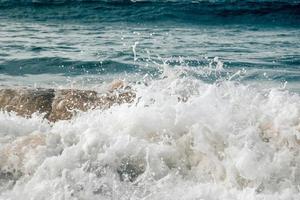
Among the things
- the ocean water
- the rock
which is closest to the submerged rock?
the rock

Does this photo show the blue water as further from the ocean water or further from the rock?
the ocean water

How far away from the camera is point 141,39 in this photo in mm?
17969

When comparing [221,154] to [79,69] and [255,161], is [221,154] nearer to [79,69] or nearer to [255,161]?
[255,161]

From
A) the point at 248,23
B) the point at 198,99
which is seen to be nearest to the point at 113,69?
the point at 198,99

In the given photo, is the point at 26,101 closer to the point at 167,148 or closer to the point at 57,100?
the point at 57,100

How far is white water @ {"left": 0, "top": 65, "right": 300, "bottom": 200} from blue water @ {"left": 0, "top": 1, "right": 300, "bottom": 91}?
3.97 m

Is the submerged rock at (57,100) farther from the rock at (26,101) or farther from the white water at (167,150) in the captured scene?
the white water at (167,150)

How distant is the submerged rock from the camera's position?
7840 millimetres

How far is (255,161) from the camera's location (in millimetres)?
5738

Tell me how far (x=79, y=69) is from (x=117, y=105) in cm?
549

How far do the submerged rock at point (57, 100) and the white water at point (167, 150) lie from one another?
0.71 meters

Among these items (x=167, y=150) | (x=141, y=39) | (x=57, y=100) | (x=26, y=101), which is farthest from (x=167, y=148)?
(x=141, y=39)

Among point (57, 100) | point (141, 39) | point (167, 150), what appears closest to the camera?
point (167, 150)

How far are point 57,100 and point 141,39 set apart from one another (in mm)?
9992
